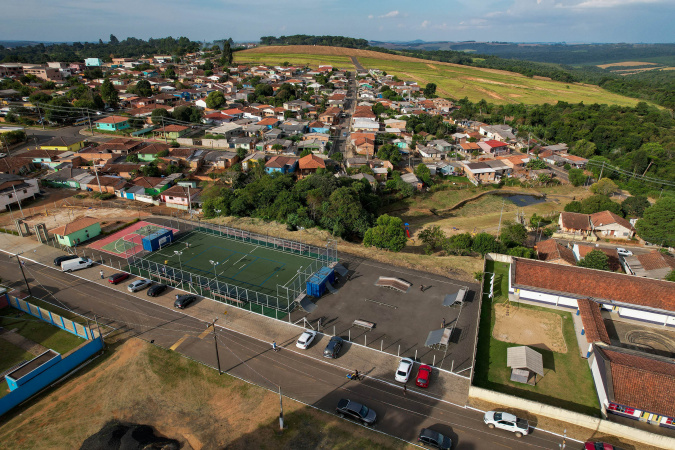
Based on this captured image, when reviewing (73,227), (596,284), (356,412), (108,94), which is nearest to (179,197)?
(73,227)

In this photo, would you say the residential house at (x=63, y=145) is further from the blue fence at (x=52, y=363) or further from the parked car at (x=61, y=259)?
the blue fence at (x=52, y=363)

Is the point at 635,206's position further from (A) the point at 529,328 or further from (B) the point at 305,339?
(B) the point at 305,339

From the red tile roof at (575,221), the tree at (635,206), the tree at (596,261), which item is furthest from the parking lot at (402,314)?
the tree at (635,206)

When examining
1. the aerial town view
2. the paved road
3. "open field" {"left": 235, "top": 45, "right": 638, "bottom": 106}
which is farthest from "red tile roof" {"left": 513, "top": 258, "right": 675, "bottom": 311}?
"open field" {"left": 235, "top": 45, "right": 638, "bottom": 106}

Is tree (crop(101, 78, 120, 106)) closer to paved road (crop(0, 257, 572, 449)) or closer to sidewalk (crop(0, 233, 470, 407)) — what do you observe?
sidewalk (crop(0, 233, 470, 407))

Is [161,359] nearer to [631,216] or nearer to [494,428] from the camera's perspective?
[494,428]

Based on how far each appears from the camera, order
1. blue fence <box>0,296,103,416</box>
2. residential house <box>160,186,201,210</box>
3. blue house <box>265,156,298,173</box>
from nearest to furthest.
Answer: blue fence <box>0,296,103,416</box> → residential house <box>160,186,201,210</box> → blue house <box>265,156,298,173</box>

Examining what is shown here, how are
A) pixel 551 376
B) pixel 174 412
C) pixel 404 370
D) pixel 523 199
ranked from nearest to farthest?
pixel 174 412 → pixel 404 370 → pixel 551 376 → pixel 523 199

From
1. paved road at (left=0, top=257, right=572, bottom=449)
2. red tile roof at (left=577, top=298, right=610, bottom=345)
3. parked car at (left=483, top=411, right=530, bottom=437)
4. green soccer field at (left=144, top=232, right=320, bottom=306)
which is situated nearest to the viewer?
parked car at (left=483, top=411, right=530, bottom=437)
